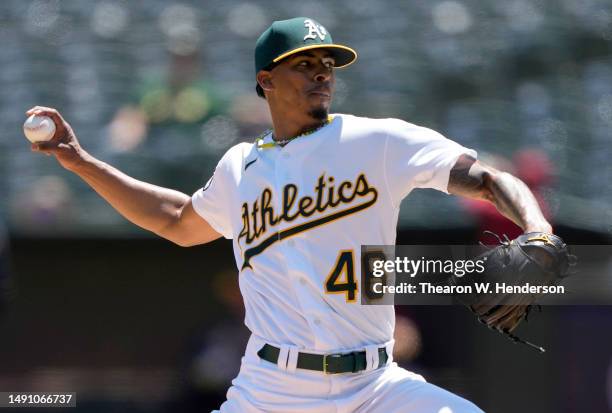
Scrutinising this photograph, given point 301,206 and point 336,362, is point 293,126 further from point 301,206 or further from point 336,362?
point 336,362

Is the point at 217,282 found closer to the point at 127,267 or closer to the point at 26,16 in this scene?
the point at 127,267

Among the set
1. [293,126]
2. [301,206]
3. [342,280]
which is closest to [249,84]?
[293,126]

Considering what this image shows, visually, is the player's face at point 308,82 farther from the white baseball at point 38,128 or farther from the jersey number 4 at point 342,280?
the white baseball at point 38,128

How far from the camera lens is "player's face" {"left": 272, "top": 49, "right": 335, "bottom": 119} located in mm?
2656

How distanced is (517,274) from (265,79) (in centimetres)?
92

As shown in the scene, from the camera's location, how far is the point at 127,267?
14.7ft

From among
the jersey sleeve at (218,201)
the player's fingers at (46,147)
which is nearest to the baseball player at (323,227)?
the jersey sleeve at (218,201)

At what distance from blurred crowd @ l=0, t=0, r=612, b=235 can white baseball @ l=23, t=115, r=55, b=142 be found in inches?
60.4

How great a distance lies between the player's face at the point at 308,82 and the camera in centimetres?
A: 266

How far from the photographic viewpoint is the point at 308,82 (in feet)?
8.79

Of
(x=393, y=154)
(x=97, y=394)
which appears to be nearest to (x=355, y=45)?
Result: (x=97, y=394)

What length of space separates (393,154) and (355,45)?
8.59 ft

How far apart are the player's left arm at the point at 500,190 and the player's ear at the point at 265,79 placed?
2.11 feet

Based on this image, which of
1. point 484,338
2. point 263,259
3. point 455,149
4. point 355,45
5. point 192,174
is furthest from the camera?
point 355,45
